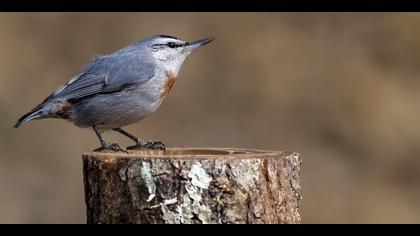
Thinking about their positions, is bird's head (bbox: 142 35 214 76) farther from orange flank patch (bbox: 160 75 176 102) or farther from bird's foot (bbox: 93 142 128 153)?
bird's foot (bbox: 93 142 128 153)

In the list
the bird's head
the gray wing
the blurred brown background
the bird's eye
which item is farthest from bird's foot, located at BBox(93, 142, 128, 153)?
the blurred brown background

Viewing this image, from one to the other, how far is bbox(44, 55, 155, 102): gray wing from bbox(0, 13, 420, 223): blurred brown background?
130 inches

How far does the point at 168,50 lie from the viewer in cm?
652

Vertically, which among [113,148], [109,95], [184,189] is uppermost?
[109,95]

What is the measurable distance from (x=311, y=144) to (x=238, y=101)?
959 millimetres

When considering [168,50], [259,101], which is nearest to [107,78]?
[168,50]

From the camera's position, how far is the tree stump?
4664 millimetres

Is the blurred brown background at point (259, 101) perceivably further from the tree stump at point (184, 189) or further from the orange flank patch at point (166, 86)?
the tree stump at point (184, 189)

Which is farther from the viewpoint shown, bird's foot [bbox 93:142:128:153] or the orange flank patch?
the orange flank patch

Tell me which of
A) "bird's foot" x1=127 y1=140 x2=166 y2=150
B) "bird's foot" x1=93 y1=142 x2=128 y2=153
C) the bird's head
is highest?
the bird's head

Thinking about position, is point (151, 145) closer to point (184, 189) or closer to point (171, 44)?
point (171, 44)

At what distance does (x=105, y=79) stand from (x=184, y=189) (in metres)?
1.75

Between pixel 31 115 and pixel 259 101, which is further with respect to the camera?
pixel 259 101

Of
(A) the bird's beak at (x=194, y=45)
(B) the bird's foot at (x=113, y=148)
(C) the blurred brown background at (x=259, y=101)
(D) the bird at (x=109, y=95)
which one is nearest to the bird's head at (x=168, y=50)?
(A) the bird's beak at (x=194, y=45)
